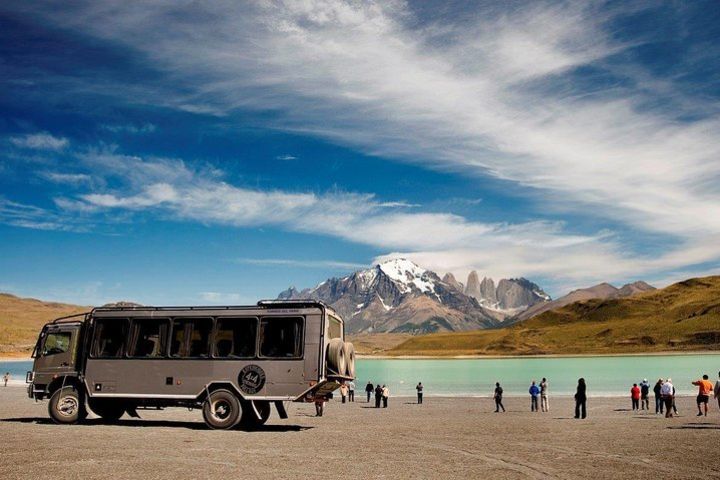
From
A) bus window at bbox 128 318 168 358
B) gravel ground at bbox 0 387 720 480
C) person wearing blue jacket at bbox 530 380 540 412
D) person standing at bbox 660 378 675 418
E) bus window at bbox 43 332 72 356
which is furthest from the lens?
person wearing blue jacket at bbox 530 380 540 412

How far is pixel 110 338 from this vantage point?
87.2 ft

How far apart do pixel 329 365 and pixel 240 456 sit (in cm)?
717

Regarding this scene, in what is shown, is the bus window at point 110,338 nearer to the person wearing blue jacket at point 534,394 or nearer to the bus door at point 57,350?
the bus door at point 57,350

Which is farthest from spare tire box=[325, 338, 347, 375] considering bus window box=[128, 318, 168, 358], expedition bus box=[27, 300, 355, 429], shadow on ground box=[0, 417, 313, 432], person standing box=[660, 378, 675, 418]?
person standing box=[660, 378, 675, 418]

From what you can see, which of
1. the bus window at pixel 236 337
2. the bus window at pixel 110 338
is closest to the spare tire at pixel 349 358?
the bus window at pixel 236 337

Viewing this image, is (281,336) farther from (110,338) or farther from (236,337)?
(110,338)

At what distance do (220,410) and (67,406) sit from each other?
717 centimetres

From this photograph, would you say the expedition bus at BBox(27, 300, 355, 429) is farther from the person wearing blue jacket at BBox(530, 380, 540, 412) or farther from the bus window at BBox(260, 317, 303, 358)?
the person wearing blue jacket at BBox(530, 380, 540, 412)

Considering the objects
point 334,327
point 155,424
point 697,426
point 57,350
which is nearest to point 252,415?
point 334,327

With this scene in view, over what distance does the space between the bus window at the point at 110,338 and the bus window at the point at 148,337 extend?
513 millimetres

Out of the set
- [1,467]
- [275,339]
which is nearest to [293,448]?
[275,339]

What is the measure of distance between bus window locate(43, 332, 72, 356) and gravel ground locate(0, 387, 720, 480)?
125 inches

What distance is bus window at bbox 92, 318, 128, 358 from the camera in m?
26.4

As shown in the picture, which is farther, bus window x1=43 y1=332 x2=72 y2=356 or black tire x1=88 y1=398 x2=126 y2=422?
black tire x1=88 y1=398 x2=126 y2=422
